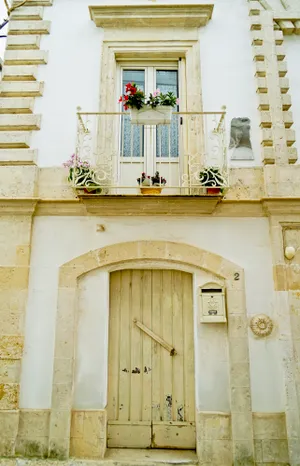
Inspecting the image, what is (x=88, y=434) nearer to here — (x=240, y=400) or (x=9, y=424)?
(x=9, y=424)

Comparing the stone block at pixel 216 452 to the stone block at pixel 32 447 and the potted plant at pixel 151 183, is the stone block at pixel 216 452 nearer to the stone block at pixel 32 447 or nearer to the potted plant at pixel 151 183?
the stone block at pixel 32 447

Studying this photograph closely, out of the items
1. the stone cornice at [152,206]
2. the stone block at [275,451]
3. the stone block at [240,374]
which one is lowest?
the stone block at [275,451]

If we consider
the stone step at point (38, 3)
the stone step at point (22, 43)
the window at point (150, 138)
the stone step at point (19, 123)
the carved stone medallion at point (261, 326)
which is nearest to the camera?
the carved stone medallion at point (261, 326)

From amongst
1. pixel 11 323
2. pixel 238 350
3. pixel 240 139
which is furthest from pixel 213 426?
pixel 240 139

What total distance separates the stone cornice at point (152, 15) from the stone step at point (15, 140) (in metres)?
2.29

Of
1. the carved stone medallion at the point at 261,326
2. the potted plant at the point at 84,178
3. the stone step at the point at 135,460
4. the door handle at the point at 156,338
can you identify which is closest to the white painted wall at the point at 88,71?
the potted plant at the point at 84,178

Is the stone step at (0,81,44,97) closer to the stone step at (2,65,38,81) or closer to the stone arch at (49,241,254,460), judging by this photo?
the stone step at (2,65,38,81)

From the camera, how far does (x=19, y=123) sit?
210 inches

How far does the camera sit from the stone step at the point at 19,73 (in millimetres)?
5527

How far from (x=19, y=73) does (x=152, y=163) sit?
2.50 meters

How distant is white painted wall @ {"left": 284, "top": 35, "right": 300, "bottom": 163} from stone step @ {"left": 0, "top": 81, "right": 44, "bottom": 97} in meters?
3.89

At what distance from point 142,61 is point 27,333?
14.9 ft

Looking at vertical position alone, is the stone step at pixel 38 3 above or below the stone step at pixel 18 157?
above

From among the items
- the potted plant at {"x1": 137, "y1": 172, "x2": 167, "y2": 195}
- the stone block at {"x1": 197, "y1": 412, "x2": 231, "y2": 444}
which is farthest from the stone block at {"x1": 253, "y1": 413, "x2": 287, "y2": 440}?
the potted plant at {"x1": 137, "y1": 172, "x2": 167, "y2": 195}
